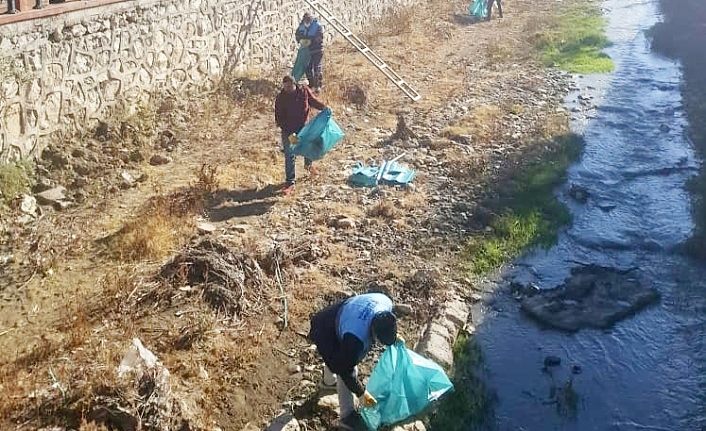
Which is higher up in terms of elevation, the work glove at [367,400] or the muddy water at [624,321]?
the work glove at [367,400]

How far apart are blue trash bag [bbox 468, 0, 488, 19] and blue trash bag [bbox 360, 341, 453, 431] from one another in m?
16.2

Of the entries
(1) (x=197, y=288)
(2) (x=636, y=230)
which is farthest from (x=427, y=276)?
(2) (x=636, y=230)

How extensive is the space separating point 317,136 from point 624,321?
150 inches

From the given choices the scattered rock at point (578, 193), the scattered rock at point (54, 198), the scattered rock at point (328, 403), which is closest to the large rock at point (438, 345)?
the scattered rock at point (328, 403)

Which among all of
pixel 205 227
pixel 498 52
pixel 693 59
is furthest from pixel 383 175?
pixel 693 59

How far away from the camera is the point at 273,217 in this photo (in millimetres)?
8016

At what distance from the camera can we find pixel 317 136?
8375 mm

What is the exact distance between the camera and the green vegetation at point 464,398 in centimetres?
561

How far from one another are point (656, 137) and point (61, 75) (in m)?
9.22

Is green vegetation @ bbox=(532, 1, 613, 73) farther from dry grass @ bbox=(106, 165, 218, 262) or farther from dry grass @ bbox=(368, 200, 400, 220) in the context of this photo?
dry grass @ bbox=(106, 165, 218, 262)

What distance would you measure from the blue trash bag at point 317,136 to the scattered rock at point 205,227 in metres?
1.44

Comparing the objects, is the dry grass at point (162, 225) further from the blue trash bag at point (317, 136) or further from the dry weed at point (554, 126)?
the dry weed at point (554, 126)

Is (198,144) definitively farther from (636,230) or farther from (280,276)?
(636,230)

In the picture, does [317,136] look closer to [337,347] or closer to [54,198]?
[54,198]
